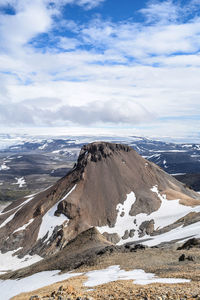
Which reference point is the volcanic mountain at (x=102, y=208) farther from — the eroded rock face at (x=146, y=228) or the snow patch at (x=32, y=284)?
the snow patch at (x=32, y=284)

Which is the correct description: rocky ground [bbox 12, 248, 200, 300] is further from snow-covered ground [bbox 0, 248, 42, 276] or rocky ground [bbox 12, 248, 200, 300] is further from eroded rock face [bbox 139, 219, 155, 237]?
eroded rock face [bbox 139, 219, 155, 237]

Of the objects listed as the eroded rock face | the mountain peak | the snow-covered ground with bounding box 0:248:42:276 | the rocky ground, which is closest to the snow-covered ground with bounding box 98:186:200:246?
the eroded rock face

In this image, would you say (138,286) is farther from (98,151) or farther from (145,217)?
(98,151)

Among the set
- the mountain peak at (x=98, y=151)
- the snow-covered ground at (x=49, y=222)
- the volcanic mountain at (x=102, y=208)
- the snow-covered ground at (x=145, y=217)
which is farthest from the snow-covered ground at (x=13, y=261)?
the mountain peak at (x=98, y=151)

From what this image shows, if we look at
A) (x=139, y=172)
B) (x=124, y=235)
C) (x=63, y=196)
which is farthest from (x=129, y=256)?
(x=139, y=172)

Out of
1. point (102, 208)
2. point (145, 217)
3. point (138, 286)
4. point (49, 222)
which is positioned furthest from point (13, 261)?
point (138, 286)

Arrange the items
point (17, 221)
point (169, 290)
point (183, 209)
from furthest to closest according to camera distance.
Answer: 1. point (17, 221)
2. point (183, 209)
3. point (169, 290)

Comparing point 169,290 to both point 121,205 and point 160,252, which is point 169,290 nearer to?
point 160,252
